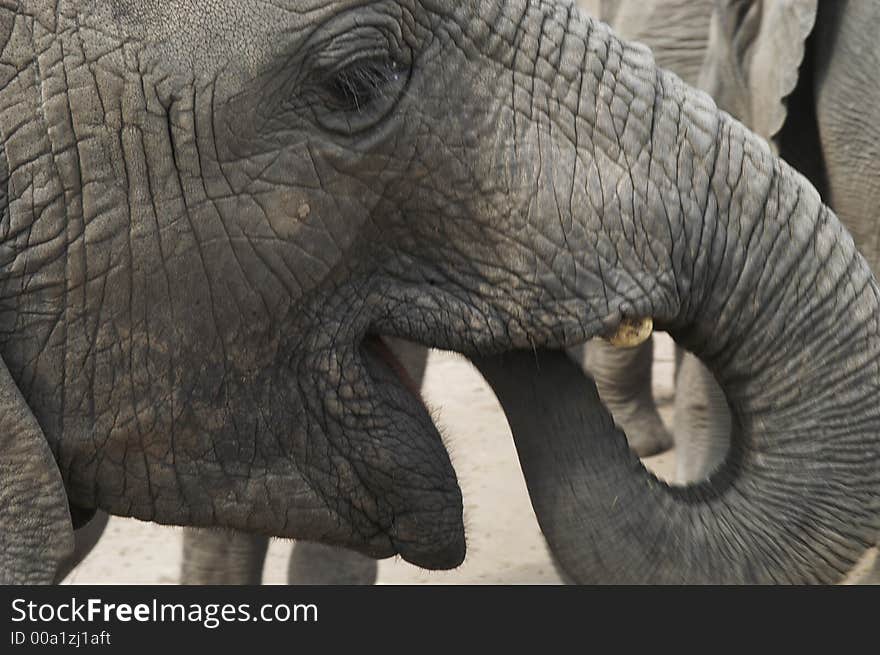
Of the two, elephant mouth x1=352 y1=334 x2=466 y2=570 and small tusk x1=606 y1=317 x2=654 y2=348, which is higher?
small tusk x1=606 y1=317 x2=654 y2=348

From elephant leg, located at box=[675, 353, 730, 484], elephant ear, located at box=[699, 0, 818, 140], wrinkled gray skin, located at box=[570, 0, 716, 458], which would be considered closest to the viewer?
elephant ear, located at box=[699, 0, 818, 140]

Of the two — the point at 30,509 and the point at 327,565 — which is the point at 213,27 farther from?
the point at 327,565

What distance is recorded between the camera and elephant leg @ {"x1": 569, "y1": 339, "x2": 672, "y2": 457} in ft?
17.2

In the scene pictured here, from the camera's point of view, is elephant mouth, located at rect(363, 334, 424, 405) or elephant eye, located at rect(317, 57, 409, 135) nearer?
elephant eye, located at rect(317, 57, 409, 135)

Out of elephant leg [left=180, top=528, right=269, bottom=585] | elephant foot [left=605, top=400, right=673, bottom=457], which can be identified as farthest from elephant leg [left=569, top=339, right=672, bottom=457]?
elephant leg [left=180, top=528, right=269, bottom=585]

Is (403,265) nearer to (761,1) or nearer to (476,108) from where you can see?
(476,108)

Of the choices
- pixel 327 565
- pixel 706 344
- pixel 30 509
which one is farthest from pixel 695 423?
pixel 30 509

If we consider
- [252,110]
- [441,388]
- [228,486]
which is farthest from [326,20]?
[441,388]

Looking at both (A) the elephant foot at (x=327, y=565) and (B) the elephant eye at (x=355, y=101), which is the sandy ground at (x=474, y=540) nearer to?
(A) the elephant foot at (x=327, y=565)

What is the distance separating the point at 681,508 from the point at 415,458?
15.2 inches

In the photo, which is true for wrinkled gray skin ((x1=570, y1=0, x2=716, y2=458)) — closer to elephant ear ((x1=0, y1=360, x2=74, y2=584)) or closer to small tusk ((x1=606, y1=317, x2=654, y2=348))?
small tusk ((x1=606, y1=317, x2=654, y2=348))

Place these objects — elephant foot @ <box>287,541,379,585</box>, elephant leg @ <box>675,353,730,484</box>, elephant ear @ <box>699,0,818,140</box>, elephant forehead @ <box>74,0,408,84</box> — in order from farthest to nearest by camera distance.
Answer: elephant leg @ <box>675,353,730,484</box> → elephant foot @ <box>287,541,379,585</box> → elephant ear @ <box>699,0,818,140</box> → elephant forehead @ <box>74,0,408,84</box>

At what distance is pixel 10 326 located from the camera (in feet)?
6.99

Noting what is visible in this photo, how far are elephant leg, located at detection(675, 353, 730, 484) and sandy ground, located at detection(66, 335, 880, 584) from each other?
46cm
